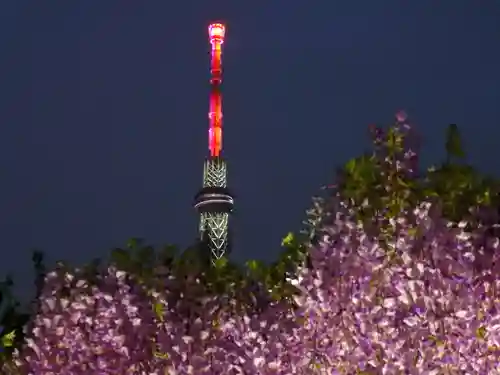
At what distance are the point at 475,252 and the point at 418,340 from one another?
43.8 inches

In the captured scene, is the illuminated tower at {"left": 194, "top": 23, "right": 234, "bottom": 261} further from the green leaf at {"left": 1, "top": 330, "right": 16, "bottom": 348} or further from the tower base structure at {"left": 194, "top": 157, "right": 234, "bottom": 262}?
the green leaf at {"left": 1, "top": 330, "right": 16, "bottom": 348}

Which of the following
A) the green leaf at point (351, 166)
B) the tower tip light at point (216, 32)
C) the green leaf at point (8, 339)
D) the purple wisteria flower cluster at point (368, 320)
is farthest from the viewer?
the tower tip light at point (216, 32)

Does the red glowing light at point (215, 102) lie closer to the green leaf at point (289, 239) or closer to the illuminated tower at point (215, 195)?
the illuminated tower at point (215, 195)

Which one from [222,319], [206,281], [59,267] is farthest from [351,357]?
[59,267]

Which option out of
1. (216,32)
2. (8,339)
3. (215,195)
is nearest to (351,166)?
(8,339)

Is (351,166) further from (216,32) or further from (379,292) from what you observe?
(216,32)

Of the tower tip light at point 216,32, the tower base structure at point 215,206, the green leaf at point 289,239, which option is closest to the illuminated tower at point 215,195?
the tower base structure at point 215,206

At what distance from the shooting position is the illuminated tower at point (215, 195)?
76625 mm

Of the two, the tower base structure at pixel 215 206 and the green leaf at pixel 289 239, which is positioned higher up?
the tower base structure at pixel 215 206

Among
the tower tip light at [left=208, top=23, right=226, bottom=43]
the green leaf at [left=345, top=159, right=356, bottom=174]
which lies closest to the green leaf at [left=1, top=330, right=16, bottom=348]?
the green leaf at [left=345, top=159, right=356, bottom=174]

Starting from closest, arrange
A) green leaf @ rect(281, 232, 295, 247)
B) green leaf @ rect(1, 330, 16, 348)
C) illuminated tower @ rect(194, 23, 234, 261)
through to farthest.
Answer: green leaf @ rect(281, 232, 295, 247) → green leaf @ rect(1, 330, 16, 348) → illuminated tower @ rect(194, 23, 234, 261)

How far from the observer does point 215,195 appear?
7662cm

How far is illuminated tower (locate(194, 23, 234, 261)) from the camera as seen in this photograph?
76625 millimetres

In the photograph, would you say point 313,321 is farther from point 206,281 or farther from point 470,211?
point 206,281
